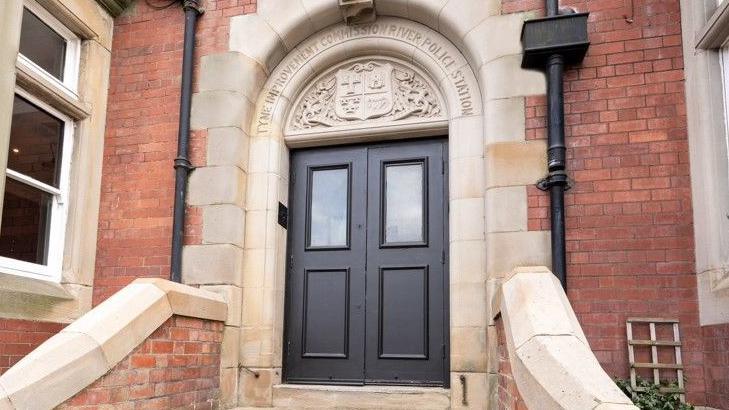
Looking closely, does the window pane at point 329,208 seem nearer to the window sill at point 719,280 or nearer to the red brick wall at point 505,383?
the red brick wall at point 505,383

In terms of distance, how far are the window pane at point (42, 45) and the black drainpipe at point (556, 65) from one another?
391 cm

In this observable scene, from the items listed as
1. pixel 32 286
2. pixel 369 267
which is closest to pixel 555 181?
pixel 369 267

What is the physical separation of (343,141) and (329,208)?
0.61m

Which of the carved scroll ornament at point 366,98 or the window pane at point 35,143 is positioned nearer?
the window pane at point 35,143

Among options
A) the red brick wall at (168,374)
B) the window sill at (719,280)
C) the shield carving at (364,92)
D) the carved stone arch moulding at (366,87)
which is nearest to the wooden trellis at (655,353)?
the window sill at (719,280)

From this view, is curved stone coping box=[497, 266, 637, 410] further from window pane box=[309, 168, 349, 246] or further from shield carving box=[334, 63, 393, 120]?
shield carving box=[334, 63, 393, 120]

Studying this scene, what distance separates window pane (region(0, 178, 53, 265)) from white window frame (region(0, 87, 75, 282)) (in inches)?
1.6

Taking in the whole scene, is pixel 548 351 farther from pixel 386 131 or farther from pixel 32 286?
pixel 32 286

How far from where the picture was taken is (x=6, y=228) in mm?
4988

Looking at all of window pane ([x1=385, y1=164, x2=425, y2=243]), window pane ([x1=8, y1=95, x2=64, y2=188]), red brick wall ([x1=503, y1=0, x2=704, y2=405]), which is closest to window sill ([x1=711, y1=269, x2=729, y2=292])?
red brick wall ([x1=503, y1=0, x2=704, y2=405])

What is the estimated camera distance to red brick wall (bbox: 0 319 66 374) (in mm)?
Answer: 4594

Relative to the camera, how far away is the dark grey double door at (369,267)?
17.4 ft

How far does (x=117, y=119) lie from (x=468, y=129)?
3.13 meters

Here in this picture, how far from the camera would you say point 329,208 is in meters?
5.75
